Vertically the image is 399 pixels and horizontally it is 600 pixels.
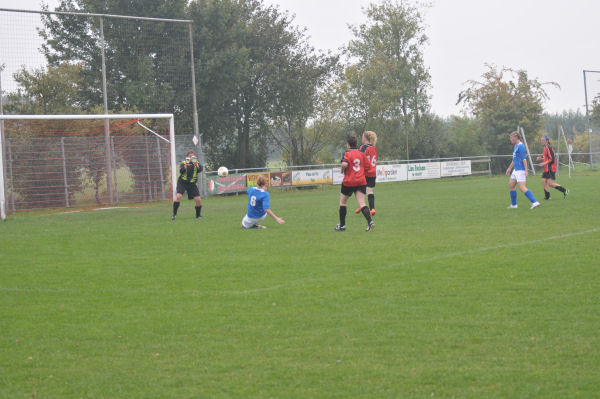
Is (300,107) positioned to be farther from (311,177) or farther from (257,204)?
(257,204)

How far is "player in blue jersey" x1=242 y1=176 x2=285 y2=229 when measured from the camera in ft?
45.6

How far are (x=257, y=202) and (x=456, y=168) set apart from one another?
29.9 m

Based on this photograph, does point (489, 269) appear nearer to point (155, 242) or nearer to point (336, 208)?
point (155, 242)

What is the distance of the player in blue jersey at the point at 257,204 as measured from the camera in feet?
45.6

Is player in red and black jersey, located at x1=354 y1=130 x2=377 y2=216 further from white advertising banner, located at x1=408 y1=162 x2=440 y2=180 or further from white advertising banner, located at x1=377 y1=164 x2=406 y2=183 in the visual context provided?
white advertising banner, located at x1=408 y1=162 x2=440 y2=180

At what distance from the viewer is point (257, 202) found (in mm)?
14078

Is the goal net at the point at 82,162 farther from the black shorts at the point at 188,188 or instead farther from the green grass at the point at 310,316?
the green grass at the point at 310,316

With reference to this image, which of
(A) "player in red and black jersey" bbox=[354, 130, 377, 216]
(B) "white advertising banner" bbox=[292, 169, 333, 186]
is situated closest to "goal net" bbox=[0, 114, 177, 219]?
(A) "player in red and black jersey" bbox=[354, 130, 377, 216]

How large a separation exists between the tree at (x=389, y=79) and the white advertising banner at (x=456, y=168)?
7567 millimetres

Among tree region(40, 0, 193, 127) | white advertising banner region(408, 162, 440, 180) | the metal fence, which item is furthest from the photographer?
white advertising banner region(408, 162, 440, 180)

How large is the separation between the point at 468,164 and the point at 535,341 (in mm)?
38356

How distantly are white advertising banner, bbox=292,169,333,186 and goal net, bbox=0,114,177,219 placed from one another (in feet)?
37.7

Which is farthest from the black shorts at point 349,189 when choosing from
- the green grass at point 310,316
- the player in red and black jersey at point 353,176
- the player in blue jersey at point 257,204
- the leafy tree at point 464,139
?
the leafy tree at point 464,139

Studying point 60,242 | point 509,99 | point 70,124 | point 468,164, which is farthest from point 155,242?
A: point 509,99
